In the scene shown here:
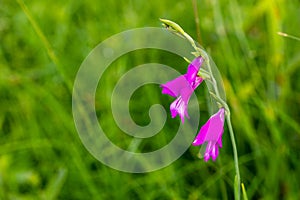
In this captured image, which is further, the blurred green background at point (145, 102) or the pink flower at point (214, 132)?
the blurred green background at point (145, 102)

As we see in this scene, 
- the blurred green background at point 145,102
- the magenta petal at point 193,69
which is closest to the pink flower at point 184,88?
the magenta petal at point 193,69

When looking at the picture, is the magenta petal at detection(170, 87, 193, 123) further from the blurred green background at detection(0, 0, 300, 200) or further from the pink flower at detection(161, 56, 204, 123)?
the blurred green background at detection(0, 0, 300, 200)

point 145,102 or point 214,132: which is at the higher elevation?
point 214,132

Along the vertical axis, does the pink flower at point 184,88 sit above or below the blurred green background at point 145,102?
above

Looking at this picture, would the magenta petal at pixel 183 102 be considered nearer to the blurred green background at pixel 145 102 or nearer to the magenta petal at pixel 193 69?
the magenta petal at pixel 193 69

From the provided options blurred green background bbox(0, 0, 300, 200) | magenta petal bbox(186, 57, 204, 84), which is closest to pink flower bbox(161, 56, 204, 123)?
magenta petal bbox(186, 57, 204, 84)

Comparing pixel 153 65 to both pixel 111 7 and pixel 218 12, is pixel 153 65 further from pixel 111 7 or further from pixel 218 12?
pixel 111 7

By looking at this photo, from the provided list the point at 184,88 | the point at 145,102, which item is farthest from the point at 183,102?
the point at 145,102

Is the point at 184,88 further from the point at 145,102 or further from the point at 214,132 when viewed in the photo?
the point at 145,102
